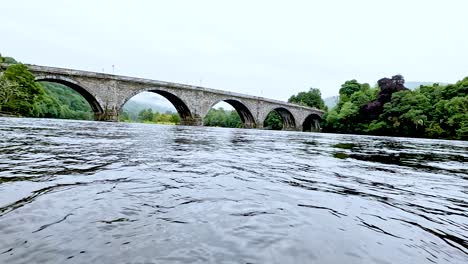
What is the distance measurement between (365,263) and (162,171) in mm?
3417

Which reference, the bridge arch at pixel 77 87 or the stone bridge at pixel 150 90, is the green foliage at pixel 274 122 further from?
the bridge arch at pixel 77 87

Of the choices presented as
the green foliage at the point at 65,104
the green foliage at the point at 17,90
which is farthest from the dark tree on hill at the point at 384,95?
the green foliage at the point at 65,104

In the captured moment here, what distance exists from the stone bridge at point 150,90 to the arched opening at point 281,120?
0.94 m

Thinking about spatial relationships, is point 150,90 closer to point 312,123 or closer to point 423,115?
point 423,115

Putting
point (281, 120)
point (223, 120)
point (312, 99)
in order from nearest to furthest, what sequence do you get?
point (281, 120), point (312, 99), point (223, 120)

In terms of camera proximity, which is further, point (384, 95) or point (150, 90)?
point (384, 95)

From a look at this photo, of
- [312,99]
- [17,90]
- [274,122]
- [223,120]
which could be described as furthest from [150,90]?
[223,120]

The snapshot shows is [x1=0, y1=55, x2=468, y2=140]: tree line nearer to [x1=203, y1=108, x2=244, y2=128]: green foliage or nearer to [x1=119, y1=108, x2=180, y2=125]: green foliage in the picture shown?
[x1=203, y1=108, x2=244, y2=128]: green foliage

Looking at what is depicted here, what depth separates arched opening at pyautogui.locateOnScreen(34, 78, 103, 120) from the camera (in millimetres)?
34469

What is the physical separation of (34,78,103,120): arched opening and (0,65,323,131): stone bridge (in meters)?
0.16

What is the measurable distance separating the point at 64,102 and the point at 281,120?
76.0 m

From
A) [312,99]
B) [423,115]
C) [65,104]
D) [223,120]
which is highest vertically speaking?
[312,99]

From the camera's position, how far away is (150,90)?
41.5 m

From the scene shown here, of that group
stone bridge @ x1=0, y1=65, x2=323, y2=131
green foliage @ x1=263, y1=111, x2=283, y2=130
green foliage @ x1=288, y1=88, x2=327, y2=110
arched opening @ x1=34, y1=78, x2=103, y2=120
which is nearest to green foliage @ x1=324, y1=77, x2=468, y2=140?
stone bridge @ x1=0, y1=65, x2=323, y2=131
